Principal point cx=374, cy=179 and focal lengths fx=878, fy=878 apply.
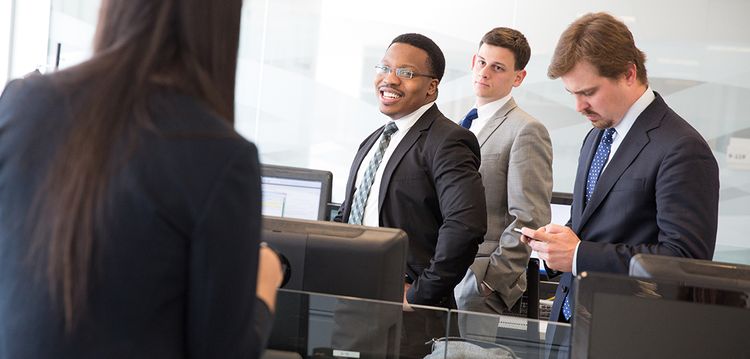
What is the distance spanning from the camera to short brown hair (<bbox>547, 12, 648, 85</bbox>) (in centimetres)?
216

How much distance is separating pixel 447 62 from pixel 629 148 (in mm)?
3716

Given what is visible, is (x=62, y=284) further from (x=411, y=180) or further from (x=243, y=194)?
(x=411, y=180)

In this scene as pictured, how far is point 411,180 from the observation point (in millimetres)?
2547

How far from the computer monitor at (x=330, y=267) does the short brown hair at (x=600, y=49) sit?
81cm

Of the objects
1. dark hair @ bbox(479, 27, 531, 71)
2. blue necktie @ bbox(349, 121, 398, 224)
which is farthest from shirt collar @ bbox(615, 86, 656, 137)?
dark hair @ bbox(479, 27, 531, 71)

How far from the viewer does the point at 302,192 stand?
3043mm

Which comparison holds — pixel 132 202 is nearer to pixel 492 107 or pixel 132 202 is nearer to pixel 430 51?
pixel 430 51

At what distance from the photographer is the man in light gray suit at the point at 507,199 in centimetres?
291

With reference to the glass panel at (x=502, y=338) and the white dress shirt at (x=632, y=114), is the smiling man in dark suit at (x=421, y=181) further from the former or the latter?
the glass panel at (x=502, y=338)

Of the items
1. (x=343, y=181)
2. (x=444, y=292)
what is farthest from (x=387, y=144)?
(x=343, y=181)

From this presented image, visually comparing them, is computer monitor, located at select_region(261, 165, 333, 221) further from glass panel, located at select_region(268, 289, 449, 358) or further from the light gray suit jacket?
glass panel, located at select_region(268, 289, 449, 358)

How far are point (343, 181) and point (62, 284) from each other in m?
4.98

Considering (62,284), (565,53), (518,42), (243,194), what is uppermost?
(518,42)

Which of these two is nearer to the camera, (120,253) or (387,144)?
(120,253)
